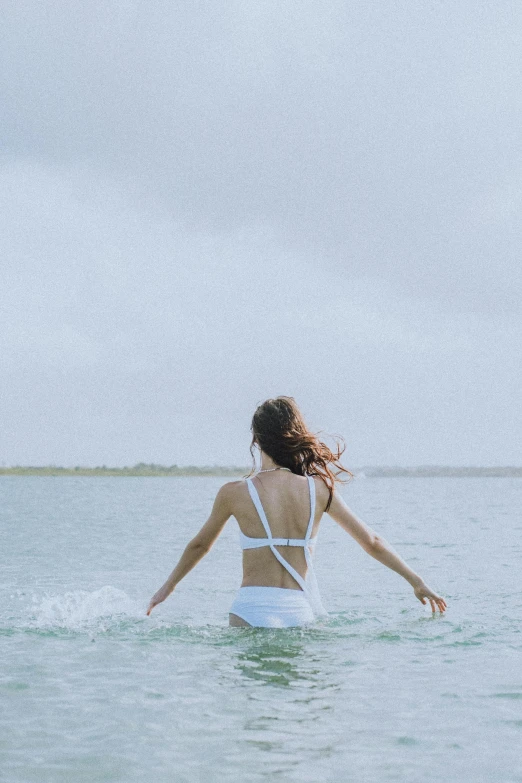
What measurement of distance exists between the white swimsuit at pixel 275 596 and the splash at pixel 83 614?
207 centimetres

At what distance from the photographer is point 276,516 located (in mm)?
6777

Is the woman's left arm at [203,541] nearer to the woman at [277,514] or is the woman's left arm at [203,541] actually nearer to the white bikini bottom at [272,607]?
the woman at [277,514]

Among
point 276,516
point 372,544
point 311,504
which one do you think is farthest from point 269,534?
point 372,544

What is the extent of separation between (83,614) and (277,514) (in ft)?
11.0

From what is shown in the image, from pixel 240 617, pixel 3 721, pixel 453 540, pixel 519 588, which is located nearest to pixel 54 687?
pixel 3 721

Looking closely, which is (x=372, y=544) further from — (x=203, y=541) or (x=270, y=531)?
(x=203, y=541)

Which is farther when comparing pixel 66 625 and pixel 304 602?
pixel 66 625

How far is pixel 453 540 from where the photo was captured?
26.5m

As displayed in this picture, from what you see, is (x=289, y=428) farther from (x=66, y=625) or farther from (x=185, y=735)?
(x=66, y=625)

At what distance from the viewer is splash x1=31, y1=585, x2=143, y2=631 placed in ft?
28.5

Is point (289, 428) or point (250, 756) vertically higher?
point (289, 428)

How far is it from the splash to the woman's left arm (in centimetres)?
176

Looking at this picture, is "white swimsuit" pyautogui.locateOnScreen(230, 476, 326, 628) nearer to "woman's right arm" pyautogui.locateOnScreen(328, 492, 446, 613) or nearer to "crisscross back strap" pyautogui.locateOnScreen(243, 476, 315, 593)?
"crisscross back strap" pyautogui.locateOnScreen(243, 476, 315, 593)

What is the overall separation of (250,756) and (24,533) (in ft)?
80.8
